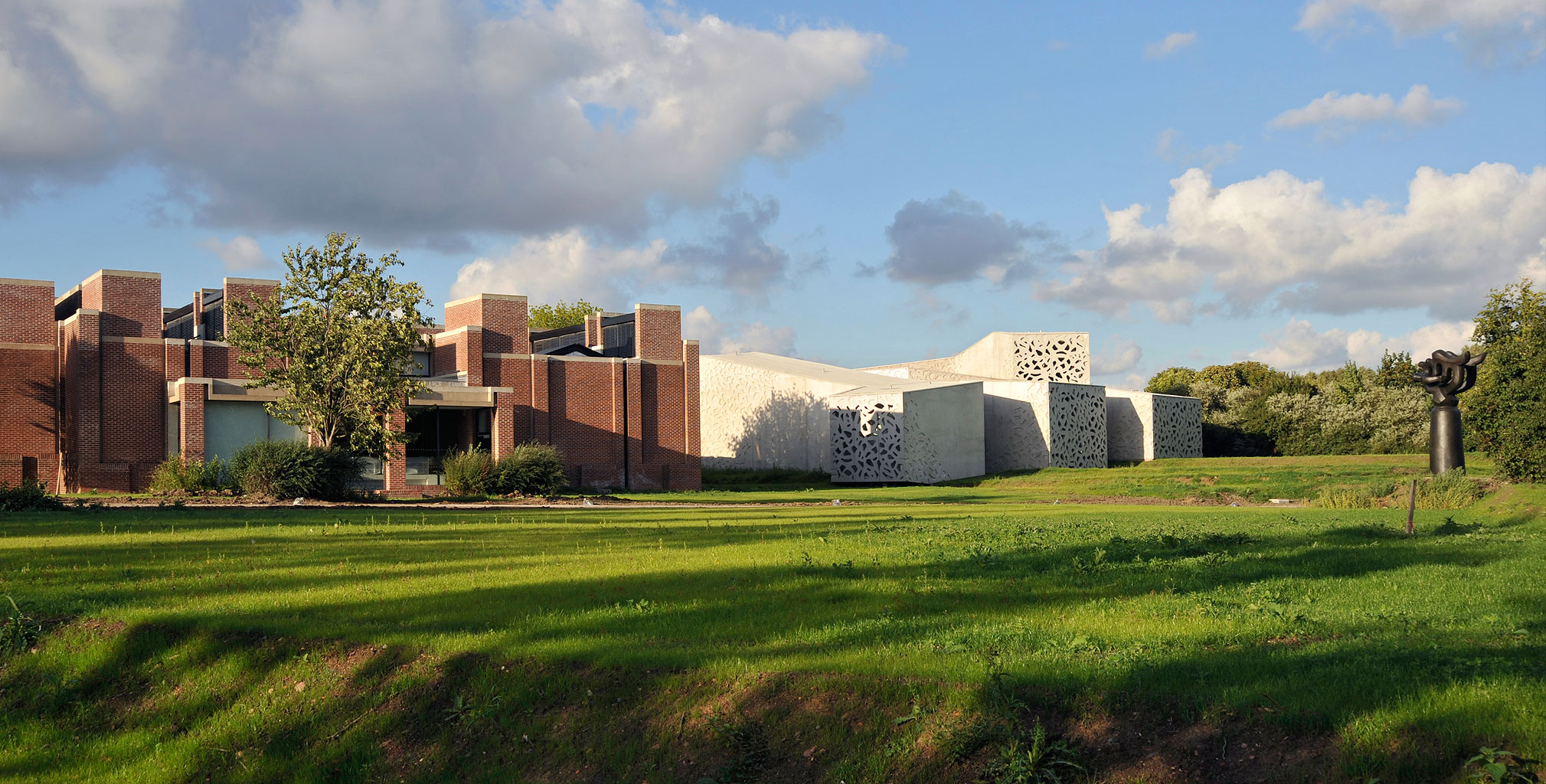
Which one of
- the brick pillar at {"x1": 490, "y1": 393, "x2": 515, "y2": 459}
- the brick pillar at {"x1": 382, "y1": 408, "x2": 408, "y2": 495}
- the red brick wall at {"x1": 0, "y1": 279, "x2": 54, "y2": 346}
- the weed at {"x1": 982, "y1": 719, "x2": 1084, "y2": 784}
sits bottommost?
the weed at {"x1": 982, "y1": 719, "x2": 1084, "y2": 784}

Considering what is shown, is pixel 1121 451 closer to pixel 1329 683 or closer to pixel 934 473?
pixel 934 473

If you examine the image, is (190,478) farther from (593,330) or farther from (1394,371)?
(1394,371)

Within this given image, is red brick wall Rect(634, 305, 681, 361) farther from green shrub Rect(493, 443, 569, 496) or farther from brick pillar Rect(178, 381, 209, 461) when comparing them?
brick pillar Rect(178, 381, 209, 461)

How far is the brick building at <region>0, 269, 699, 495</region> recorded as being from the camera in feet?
114

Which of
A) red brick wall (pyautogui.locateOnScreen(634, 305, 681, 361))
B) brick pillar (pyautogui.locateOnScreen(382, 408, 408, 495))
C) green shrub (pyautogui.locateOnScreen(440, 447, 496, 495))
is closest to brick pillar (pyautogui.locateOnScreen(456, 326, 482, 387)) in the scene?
brick pillar (pyautogui.locateOnScreen(382, 408, 408, 495))

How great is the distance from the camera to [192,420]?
33.3 meters

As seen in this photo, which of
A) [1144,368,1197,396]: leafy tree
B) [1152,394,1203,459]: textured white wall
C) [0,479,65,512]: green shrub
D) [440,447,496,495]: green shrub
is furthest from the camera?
[1144,368,1197,396]: leafy tree

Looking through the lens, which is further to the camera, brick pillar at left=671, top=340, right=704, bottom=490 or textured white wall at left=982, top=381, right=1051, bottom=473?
textured white wall at left=982, top=381, right=1051, bottom=473

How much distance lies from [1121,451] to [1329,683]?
62924mm

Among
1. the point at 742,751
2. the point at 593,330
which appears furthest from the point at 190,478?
the point at 742,751

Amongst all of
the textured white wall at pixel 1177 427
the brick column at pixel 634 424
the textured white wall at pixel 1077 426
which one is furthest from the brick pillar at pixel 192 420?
the textured white wall at pixel 1177 427

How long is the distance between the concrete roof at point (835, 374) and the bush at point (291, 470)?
29148 millimetres

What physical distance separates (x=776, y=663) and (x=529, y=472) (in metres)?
27.2

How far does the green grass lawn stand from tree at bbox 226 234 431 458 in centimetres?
1655
